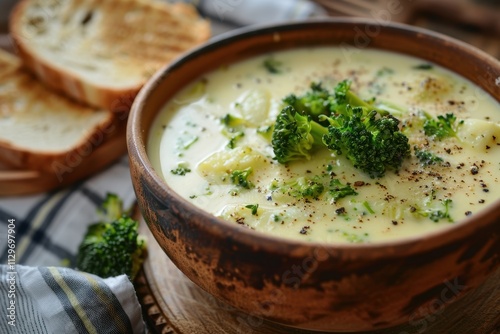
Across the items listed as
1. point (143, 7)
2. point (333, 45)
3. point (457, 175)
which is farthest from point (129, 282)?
point (143, 7)

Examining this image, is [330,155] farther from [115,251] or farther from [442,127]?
[115,251]

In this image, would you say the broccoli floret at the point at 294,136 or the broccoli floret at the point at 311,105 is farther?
the broccoli floret at the point at 311,105

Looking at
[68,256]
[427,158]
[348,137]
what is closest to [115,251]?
[68,256]

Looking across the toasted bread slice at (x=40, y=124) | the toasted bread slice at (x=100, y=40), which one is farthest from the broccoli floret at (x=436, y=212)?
the toasted bread slice at (x=100, y=40)

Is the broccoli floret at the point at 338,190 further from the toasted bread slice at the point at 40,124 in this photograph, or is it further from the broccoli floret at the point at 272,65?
the toasted bread slice at the point at 40,124

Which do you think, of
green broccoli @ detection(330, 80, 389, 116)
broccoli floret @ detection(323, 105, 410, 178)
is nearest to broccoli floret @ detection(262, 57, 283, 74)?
green broccoli @ detection(330, 80, 389, 116)

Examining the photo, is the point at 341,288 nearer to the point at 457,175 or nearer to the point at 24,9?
the point at 457,175

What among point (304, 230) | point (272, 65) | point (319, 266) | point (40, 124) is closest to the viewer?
point (319, 266)
